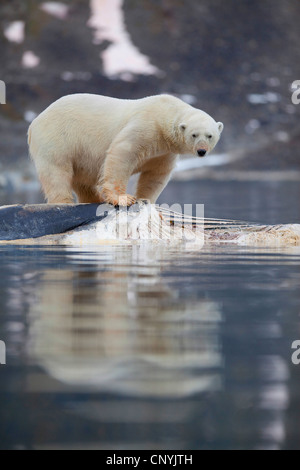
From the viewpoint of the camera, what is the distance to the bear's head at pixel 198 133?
226 inches

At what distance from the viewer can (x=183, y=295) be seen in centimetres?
334

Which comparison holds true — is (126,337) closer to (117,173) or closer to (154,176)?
(117,173)

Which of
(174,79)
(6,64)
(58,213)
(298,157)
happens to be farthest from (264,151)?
(58,213)

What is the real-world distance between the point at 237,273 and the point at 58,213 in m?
2.17

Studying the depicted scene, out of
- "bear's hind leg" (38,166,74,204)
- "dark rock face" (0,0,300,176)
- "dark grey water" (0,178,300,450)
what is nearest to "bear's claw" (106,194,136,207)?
"bear's hind leg" (38,166,74,204)

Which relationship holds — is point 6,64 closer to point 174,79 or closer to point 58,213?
point 174,79

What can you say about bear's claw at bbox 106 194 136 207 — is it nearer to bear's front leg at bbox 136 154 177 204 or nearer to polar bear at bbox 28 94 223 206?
polar bear at bbox 28 94 223 206

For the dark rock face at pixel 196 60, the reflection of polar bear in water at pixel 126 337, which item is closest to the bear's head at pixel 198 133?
the reflection of polar bear in water at pixel 126 337

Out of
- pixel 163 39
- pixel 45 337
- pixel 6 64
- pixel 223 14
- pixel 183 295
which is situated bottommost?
pixel 45 337

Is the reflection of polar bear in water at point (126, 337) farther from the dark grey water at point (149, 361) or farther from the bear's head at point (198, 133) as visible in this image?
the bear's head at point (198, 133)

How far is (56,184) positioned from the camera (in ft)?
20.5

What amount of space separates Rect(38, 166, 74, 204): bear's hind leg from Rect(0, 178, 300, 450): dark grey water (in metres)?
2.32

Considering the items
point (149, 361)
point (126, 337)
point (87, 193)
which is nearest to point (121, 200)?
point (87, 193)

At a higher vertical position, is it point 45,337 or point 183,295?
point 183,295
